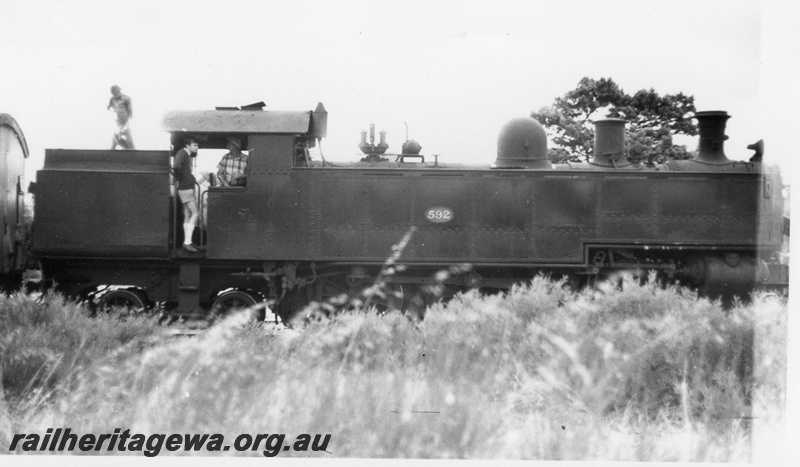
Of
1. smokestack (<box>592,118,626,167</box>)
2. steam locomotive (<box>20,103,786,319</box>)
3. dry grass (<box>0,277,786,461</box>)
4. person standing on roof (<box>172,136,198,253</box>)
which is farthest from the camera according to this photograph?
smokestack (<box>592,118,626,167</box>)

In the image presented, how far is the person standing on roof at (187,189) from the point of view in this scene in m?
9.04

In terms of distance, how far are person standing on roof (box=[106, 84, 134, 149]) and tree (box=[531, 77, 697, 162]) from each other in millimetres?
7983

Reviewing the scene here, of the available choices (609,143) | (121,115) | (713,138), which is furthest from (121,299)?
(713,138)

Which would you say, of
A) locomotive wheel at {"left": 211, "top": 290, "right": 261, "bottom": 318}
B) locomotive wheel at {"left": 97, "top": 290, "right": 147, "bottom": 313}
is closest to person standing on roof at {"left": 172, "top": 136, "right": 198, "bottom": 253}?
locomotive wheel at {"left": 211, "top": 290, "right": 261, "bottom": 318}

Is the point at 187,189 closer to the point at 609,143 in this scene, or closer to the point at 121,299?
the point at 121,299

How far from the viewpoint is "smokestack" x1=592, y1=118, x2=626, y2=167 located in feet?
32.5

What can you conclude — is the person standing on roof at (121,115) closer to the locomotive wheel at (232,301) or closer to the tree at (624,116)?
the locomotive wheel at (232,301)

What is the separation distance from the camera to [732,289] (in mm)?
9297

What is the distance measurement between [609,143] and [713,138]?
1.40 metres

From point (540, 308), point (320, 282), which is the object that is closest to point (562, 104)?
point (320, 282)

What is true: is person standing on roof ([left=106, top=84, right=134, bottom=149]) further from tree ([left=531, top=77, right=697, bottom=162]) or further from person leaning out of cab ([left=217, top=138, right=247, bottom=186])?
tree ([left=531, top=77, right=697, bottom=162])

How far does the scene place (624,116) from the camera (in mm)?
15984

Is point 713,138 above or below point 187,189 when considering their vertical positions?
above

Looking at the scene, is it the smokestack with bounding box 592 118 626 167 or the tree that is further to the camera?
the tree
